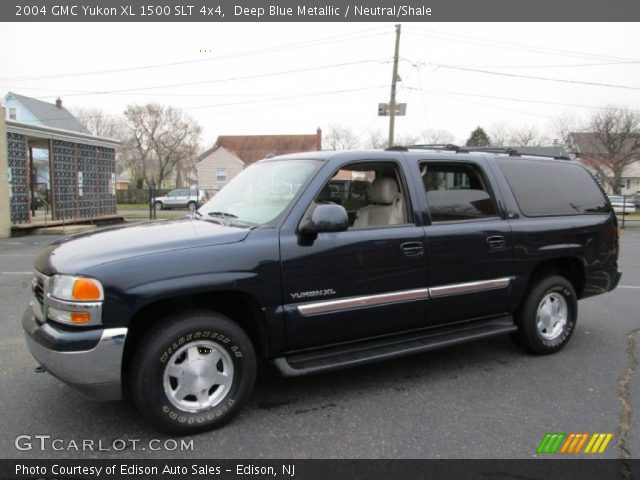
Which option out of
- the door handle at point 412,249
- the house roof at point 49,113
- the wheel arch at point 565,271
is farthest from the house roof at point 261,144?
the door handle at point 412,249

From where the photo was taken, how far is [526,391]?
3.81 metres

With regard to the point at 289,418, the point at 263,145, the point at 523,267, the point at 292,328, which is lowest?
the point at 289,418

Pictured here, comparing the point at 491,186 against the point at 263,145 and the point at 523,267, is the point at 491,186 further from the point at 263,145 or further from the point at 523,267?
the point at 263,145

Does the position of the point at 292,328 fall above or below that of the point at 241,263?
below

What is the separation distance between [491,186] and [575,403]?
191 cm

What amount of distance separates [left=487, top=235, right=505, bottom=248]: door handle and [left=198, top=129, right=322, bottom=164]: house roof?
46949mm

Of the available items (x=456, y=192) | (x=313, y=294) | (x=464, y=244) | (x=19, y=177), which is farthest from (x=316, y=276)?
(x=19, y=177)

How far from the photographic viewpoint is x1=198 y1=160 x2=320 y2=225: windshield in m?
3.62

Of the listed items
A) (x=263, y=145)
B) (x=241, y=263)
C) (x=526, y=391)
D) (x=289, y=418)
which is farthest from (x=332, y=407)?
(x=263, y=145)

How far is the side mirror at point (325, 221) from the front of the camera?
3254 millimetres

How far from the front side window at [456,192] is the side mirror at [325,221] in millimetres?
1019

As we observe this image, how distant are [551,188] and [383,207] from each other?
6.05 feet

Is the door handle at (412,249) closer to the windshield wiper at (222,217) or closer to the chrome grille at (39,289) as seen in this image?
the windshield wiper at (222,217)

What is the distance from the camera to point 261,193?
155 inches
